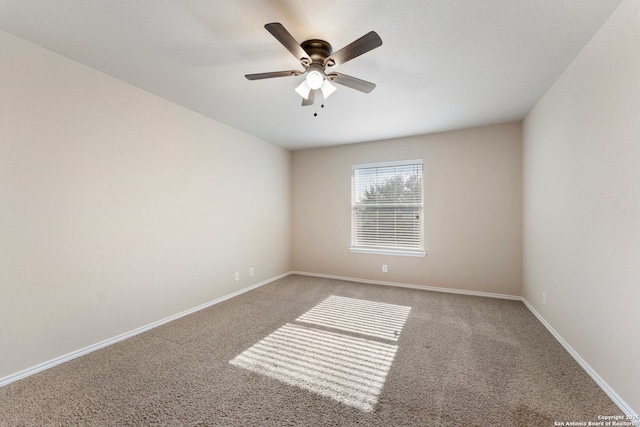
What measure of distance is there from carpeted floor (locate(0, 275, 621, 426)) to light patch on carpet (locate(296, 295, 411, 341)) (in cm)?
2

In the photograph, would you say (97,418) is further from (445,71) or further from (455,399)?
(445,71)

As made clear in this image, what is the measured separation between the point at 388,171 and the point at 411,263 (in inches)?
61.1

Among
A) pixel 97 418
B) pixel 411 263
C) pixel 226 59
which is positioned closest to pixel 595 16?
pixel 226 59

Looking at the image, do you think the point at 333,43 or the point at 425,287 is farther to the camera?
the point at 425,287

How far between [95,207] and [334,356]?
2476 mm

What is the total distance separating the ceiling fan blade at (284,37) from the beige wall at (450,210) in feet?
9.49

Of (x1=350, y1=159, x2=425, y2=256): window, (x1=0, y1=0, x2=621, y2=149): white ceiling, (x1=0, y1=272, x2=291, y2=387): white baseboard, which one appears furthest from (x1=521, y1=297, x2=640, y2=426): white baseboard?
(x1=0, y1=272, x2=291, y2=387): white baseboard

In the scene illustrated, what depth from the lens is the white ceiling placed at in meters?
1.64

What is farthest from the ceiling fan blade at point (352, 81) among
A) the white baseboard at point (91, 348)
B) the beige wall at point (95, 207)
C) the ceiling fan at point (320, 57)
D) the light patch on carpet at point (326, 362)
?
the white baseboard at point (91, 348)

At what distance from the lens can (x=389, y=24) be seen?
1.77m

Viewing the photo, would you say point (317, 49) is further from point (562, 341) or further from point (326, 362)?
point (562, 341)

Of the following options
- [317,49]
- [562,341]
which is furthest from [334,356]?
[317,49]

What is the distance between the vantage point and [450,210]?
4.02m

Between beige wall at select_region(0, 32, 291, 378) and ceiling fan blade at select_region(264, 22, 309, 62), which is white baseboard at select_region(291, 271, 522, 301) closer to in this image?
beige wall at select_region(0, 32, 291, 378)
